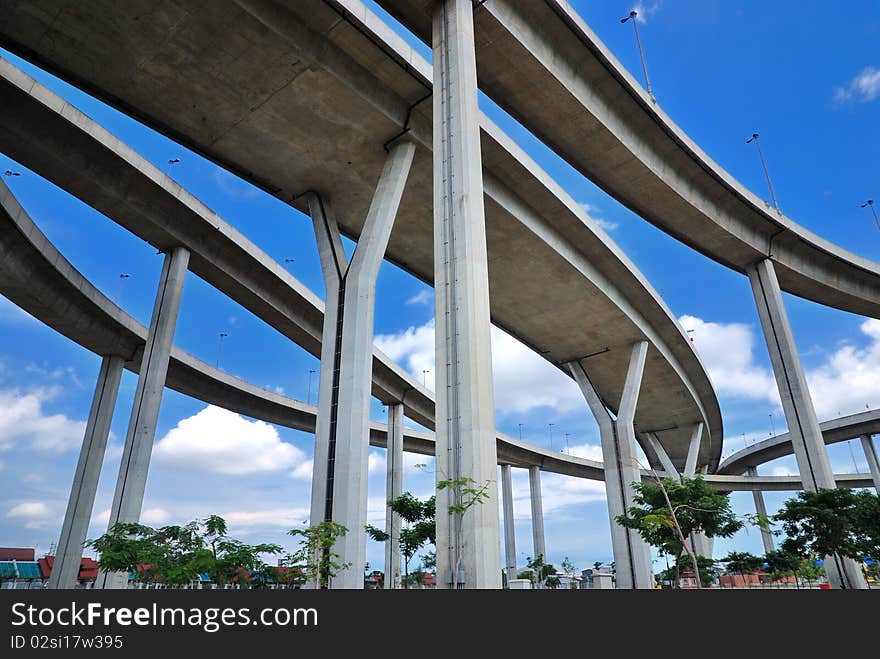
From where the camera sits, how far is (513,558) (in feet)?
181

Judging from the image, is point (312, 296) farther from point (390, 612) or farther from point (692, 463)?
point (692, 463)

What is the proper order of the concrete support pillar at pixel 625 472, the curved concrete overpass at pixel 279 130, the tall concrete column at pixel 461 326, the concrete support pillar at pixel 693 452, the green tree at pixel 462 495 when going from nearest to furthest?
1. the green tree at pixel 462 495
2. the tall concrete column at pixel 461 326
3. the curved concrete overpass at pixel 279 130
4. the concrete support pillar at pixel 625 472
5. the concrete support pillar at pixel 693 452

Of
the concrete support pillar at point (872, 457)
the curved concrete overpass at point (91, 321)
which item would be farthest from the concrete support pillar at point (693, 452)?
the concrete support pillar at point (872, 457)

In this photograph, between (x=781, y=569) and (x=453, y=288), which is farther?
(x=781, y=569)

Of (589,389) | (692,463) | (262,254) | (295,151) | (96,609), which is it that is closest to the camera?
(96,609)

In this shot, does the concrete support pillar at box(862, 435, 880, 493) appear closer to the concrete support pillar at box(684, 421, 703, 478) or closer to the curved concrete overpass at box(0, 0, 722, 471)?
the concrete support pillar at box(684, 421, 703, 478)

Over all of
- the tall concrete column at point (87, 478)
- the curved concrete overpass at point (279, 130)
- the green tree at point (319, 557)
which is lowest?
the green tree at point (319, 557)

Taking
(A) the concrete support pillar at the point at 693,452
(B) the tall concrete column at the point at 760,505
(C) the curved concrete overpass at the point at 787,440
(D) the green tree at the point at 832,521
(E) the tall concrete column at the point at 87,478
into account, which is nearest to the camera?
(D) the green tree at the point at 832,521

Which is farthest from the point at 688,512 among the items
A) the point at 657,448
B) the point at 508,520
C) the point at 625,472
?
the point at 508,520

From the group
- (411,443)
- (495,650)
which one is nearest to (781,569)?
(411,443)

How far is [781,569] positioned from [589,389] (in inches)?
699

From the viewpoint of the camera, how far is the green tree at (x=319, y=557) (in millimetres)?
14711

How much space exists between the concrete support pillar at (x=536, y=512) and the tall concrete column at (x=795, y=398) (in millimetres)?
30705

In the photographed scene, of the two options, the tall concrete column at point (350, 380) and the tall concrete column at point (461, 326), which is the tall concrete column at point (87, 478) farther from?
the tall concrete column at point (461, 326)
